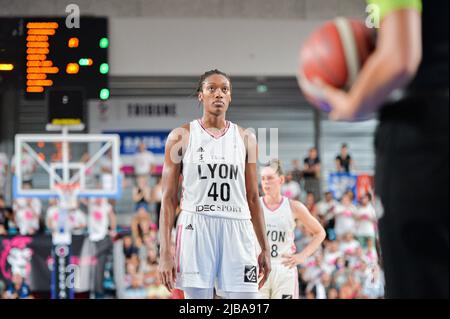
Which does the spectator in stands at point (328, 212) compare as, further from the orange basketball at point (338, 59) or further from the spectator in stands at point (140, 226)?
the orange basketball at point (338, 59)

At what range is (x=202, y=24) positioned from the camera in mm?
15945

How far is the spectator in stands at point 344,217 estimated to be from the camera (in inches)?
539

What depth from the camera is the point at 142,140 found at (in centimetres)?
1794

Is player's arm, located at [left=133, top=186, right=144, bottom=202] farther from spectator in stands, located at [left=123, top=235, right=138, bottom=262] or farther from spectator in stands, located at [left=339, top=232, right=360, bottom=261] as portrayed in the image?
spectator in stands, located at [left=339, top=232, right=360, bottom=261]

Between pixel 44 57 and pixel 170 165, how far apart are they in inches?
165

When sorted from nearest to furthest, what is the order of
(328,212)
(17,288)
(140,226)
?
(17,288) → (140,226) → (328,212)

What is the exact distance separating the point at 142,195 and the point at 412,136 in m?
13.1

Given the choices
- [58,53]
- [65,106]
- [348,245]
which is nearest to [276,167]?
A: [58,53]

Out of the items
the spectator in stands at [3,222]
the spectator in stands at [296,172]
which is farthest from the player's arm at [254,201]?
the spectator in stands at [296,172]

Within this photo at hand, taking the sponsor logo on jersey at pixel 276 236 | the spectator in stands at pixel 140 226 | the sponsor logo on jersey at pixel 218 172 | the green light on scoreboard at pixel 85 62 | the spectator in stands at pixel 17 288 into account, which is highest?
the green light on scoreboard at pixel 85 62

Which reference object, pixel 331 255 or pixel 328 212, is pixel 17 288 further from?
pixel 328 212

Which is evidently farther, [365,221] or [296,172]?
[296,172]

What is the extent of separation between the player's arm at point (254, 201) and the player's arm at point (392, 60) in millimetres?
3134

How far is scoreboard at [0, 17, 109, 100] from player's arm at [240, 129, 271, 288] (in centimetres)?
345
